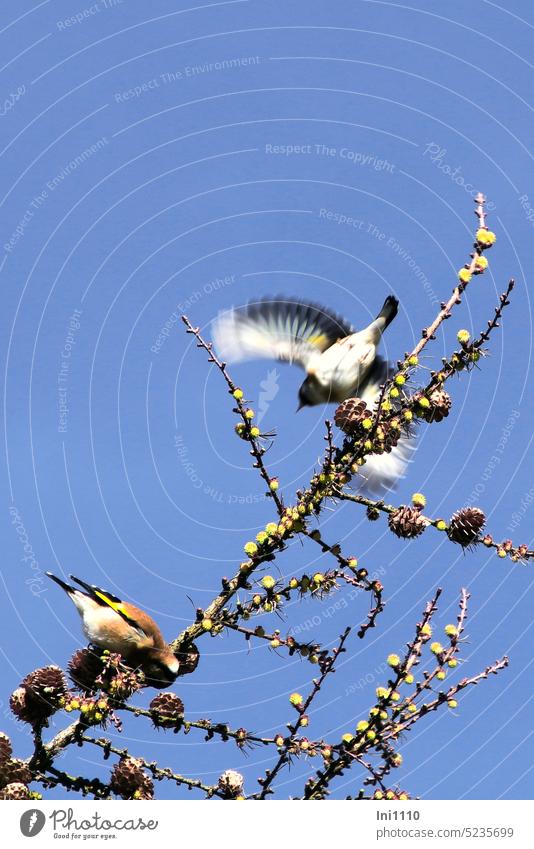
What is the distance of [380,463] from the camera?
325 inches

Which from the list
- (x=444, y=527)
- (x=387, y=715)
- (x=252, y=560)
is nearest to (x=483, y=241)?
(x=444, y=527)

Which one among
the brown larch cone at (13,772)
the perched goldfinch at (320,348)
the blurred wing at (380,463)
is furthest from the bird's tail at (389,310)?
the brown larch cone at (13,772)

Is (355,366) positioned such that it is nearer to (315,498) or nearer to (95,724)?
(315,498)

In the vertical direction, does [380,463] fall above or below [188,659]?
above

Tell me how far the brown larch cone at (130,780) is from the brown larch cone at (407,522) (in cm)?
203

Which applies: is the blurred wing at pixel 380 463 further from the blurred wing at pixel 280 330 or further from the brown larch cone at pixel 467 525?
the brown larch cone at pixel 467 525

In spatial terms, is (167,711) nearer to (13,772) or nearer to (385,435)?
(13,772)

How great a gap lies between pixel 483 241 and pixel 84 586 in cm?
329

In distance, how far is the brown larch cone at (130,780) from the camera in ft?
20.2

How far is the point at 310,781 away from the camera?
6125 millimetres

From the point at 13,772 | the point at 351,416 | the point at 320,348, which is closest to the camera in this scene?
the point at 13,772

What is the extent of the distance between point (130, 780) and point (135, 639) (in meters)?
0.83

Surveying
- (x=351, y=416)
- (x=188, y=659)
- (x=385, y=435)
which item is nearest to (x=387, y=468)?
(x=351, y=416)
